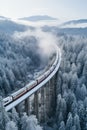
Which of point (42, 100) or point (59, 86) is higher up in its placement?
point (42, 100)

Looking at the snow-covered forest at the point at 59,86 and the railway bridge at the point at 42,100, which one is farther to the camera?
the railway bridge at the point at 42,100

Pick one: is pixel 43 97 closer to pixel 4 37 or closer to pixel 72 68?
pixel 72 68

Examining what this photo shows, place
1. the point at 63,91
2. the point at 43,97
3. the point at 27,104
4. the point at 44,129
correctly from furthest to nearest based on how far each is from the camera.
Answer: the point at 63,91 → the point at 43,97 → the point at 44,129 → the point at 27,104

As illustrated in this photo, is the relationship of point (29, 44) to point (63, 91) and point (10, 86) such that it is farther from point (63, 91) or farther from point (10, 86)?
point (63, 91)

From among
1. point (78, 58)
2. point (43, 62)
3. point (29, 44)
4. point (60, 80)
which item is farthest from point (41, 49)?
point (60, 80)

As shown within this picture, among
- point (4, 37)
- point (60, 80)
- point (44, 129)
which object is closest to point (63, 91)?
point (60, 80)

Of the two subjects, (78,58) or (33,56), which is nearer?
(78,58)

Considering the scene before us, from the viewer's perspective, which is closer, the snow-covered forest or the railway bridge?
the snow-covered forest

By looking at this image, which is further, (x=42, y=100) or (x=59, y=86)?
(x=59, y=86)

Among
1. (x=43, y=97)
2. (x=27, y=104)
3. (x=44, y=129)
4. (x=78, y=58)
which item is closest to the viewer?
(x=27, y=104)

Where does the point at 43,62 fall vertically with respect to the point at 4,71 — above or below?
below
